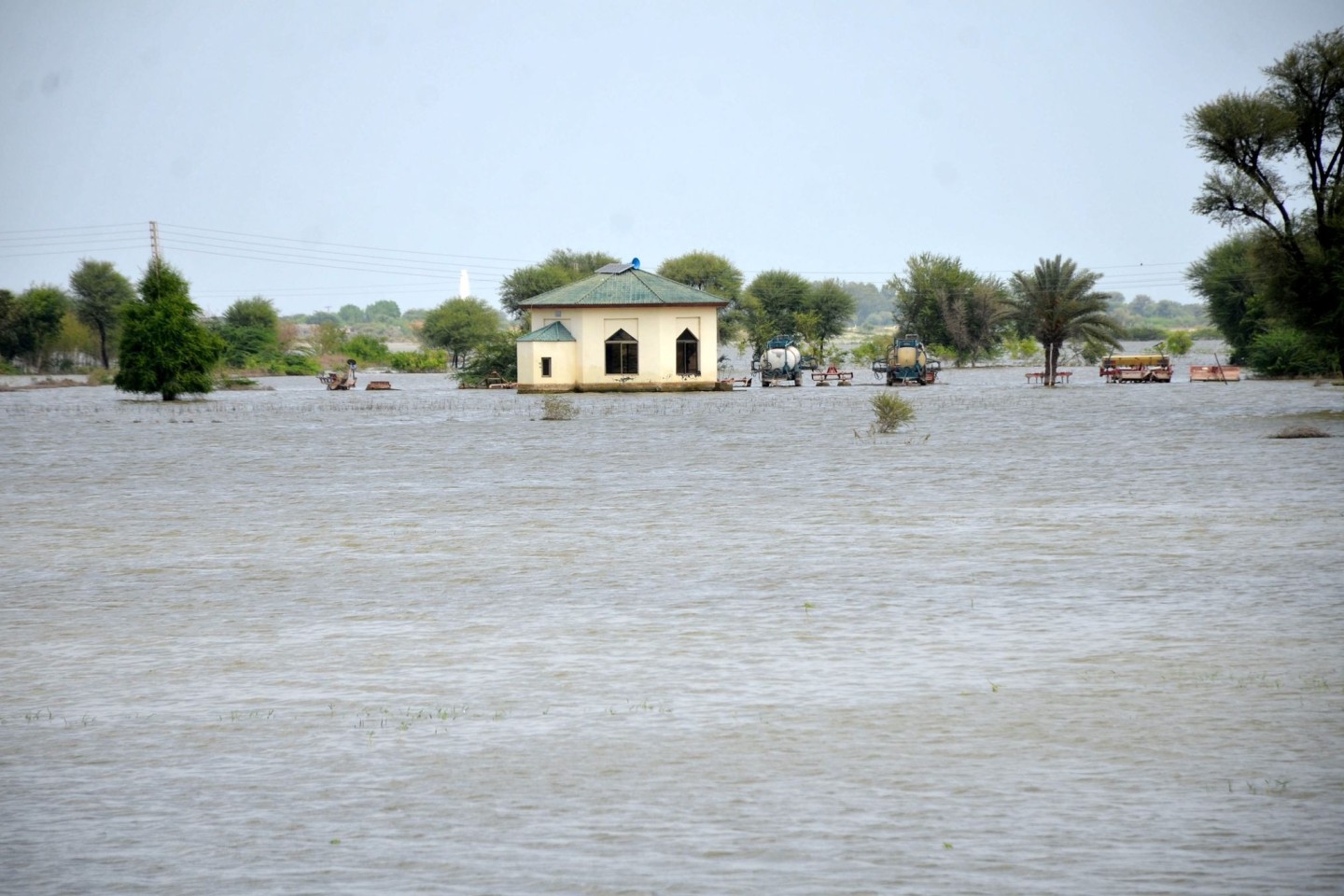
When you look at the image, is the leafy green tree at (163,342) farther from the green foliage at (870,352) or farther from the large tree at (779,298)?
the green foliage at (870,352)

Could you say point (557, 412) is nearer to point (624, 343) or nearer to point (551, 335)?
point (551, 335)

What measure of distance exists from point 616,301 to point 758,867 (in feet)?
190

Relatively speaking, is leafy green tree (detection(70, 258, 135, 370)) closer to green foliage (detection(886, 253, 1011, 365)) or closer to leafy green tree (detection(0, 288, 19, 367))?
leafy green tree (detection(0, 288, 19, 367))

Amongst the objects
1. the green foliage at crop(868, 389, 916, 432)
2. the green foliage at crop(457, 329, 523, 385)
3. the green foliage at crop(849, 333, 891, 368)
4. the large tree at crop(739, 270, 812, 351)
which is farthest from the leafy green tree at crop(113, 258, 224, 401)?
the green foliage at crop(849, 333, 891, 368)

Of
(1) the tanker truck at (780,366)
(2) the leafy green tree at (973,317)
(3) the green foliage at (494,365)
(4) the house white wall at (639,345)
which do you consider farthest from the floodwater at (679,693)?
(2) the leafy green tree at (973,317)

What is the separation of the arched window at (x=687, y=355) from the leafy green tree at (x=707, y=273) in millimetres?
39020

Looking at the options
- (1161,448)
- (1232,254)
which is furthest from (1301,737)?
(1232,254)

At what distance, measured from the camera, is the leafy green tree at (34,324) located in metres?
97.3

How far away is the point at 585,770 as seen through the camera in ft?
21.4

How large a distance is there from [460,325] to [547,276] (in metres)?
23.6

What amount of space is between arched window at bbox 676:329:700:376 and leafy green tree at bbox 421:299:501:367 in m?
57.9

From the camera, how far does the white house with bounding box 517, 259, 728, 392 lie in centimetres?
6275

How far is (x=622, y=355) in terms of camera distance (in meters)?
63.8

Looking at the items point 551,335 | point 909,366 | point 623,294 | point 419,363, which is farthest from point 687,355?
point 419,363
